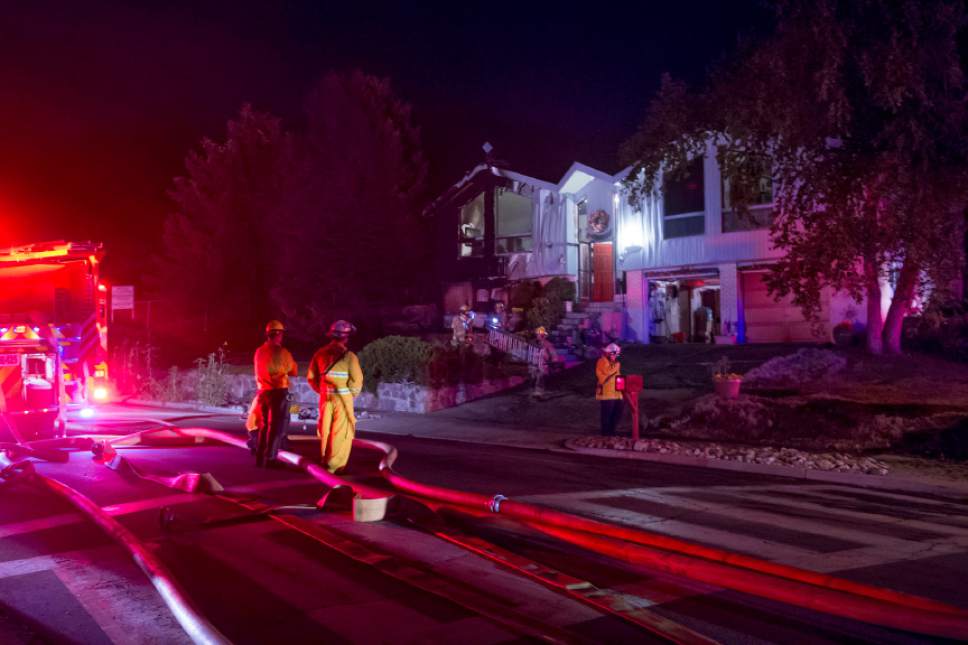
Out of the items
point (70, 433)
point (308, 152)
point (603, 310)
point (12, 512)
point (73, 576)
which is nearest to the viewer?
point (73, 576)

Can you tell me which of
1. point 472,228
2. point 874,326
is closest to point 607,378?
point 874,326

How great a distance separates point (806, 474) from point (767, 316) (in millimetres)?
15884

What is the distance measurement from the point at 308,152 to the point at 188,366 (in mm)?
8606

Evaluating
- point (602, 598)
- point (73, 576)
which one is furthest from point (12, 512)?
point (602, 598)

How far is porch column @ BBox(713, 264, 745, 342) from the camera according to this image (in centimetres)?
2492

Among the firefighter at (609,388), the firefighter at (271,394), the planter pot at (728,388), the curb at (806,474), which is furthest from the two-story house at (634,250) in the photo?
the firefighter at (271,394)

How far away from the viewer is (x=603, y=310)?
89.7 ft

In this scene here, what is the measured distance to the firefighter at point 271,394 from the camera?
33.1ft

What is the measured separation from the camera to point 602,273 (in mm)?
29922

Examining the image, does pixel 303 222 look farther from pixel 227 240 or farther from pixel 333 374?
pixel 333 374

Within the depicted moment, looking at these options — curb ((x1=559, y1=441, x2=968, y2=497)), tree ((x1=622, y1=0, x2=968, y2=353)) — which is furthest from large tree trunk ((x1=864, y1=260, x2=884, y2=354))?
curb ((x1=559, y1=441, x2=968, y2=497))

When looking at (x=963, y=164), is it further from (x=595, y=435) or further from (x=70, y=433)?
(x=70, y=433)

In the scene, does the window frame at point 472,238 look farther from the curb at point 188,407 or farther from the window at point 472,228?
the curb at point 188,407

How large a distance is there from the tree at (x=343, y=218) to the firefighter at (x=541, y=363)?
897 centimetres
